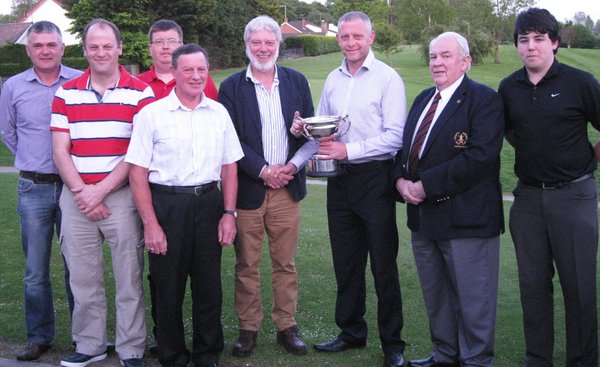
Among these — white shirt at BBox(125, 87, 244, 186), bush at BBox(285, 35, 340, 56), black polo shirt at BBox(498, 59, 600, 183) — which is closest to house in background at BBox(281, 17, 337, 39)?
bush at BBox(285, 35, 340, 56)

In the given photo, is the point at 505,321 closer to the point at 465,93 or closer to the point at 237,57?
the point at 465,93

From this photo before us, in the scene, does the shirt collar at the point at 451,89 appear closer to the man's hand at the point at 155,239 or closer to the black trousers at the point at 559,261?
the black trousers at the point at 559,261

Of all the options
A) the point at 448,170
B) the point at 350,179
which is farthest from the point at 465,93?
the point at 350,179

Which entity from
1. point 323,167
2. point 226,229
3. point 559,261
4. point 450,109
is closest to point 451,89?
point 450,109

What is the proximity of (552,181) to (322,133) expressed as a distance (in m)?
1.56

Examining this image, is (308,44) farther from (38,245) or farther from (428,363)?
(428,363)

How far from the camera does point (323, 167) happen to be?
4984 mm

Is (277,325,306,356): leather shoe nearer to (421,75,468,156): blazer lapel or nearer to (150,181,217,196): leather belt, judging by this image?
(150,181,217,196): leather belt

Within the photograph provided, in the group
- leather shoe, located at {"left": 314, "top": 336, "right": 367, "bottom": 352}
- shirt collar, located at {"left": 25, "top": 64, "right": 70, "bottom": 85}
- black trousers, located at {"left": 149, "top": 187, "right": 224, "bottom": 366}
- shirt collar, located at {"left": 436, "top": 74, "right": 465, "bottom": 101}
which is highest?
shirt collar, located at {"left": 25, "top": 64, "right": 70, "bottom": 85}

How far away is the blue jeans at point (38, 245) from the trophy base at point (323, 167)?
1.92 metres

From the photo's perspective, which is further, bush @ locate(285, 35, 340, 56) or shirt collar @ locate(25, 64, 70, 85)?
bush @ locate(285, 35, 340, 56)

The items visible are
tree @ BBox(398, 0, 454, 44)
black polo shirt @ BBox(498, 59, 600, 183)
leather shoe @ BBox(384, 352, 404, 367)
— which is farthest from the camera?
tree @ BBox(398, 0, 454, 44)

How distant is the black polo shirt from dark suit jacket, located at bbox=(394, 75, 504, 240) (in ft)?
0.59

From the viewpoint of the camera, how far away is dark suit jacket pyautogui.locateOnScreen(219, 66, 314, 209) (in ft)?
16.9
